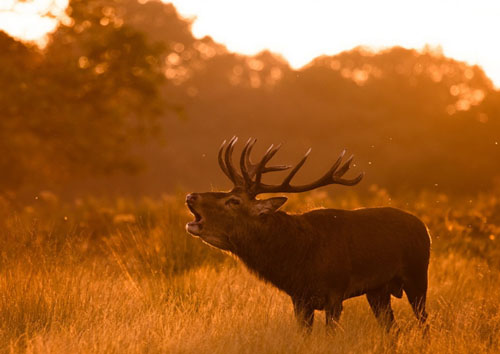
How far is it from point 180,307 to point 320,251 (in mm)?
1701

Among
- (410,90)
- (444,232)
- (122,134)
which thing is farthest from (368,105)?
(444,232)

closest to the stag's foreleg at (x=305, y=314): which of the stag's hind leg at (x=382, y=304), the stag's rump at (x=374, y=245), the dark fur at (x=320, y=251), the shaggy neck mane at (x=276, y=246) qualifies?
the dark fur at (x=320, y=251)

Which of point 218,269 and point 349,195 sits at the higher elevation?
point 349,195

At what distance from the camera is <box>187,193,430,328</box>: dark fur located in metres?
6.93

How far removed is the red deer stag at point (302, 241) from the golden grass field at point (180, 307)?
38 centimetres

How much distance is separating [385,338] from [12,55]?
15.5 m

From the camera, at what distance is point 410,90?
4678cm

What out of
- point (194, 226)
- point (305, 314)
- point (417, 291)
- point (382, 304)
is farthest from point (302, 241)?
point (417, 291)

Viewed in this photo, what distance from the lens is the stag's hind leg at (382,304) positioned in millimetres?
7613

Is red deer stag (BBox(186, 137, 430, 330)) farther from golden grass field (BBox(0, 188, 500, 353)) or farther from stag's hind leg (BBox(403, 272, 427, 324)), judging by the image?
golden grass field (BBox(0, 188, 500, 353))

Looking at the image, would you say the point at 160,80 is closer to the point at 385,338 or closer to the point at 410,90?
the point at 385,338

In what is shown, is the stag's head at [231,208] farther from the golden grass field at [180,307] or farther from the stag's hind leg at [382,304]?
the stag's hind leg at [382,304]

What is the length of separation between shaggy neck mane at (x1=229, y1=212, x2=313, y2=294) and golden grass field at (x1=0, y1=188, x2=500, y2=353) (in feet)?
1.41

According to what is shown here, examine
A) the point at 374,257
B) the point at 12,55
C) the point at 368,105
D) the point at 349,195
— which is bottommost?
the point at 374,257
